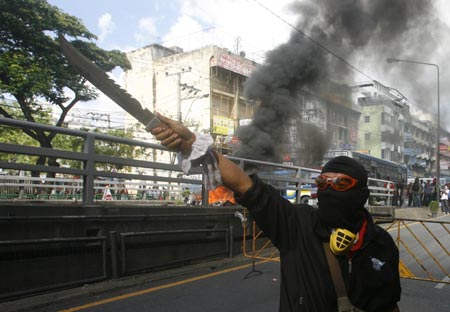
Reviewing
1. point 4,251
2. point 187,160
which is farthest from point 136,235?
point 187,160

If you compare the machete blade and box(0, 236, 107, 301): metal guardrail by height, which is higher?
the machete blade

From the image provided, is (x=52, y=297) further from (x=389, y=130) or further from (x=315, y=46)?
(x=389, y=130)

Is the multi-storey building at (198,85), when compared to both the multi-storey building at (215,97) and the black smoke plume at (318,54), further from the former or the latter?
the black smoke plume at (318,54)

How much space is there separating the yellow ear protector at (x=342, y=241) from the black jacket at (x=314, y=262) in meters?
0.05

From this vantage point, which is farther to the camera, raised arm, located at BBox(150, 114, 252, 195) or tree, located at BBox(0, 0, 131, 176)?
tree, located at BBox(0, 0, 131, 176)

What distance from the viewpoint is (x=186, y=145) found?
172 centimetres

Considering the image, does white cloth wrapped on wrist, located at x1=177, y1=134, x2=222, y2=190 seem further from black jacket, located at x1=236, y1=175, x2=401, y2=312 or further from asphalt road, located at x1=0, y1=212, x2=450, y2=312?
asphalt road, located at x1=0, y1=212, x2=450, y2=312

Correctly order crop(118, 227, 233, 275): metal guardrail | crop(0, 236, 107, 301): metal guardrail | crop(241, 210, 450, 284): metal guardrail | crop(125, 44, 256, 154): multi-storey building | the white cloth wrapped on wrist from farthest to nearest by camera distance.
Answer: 1. crop(125, 44, 256, 154): multi-storey building
2. crop(241, 210, 450, 284): metal guardrail
3. crop(118, 227, 233, 275): metal guardrail
4. crop(0, 236, 107, 301): metal guardrail
5. the white cloth wrapped on wrist

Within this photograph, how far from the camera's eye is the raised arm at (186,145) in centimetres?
164

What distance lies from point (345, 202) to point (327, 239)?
179mm

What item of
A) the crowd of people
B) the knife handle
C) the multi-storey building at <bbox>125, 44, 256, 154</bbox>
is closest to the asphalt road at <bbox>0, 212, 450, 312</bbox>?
the knife handle

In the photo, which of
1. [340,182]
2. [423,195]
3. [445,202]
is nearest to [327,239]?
[340,182]

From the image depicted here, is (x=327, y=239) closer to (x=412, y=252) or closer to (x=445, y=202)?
(x=412, y=252)

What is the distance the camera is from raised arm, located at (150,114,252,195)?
164cm
